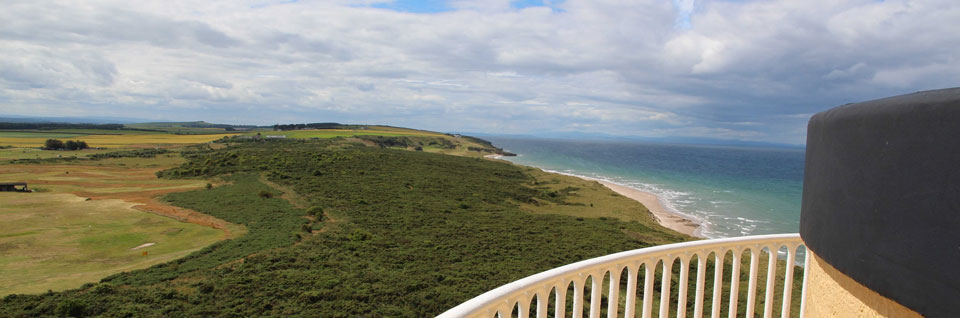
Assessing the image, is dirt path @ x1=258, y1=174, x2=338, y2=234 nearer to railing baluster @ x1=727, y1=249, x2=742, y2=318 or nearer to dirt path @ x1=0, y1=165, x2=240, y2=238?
dirt path @ x1=0, y1=165, x2=240, y2=238

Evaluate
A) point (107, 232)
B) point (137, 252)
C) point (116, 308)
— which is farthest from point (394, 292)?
point (107, 232)

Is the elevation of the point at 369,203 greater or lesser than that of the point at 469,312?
lesser

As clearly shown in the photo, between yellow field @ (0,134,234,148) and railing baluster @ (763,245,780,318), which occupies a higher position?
railing baluster @ (763,245,780,318)

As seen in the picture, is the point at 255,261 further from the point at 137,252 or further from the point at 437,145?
the point at 437,145

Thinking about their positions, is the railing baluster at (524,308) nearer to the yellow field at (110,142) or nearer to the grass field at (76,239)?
the grass field at (76,239)

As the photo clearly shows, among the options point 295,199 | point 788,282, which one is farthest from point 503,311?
point 295,199

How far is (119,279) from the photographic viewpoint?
11539 mm

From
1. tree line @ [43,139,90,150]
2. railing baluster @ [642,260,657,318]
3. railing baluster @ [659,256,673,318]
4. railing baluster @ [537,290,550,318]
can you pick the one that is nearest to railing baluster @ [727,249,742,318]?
railing baluster @ [659,256,673,318]

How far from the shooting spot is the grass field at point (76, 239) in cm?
1220

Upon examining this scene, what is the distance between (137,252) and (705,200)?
40023 millimetres

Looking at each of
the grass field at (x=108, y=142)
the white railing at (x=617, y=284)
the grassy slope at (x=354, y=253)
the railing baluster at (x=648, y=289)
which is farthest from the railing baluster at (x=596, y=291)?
the grass field at (x=108, y=142)

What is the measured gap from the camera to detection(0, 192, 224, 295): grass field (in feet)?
40.0

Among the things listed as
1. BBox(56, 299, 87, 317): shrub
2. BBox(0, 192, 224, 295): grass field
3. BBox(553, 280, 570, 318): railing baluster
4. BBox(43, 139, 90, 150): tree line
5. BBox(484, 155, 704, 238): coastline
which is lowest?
BBox(484, 155, 704, 238): coastline

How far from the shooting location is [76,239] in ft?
51.4
